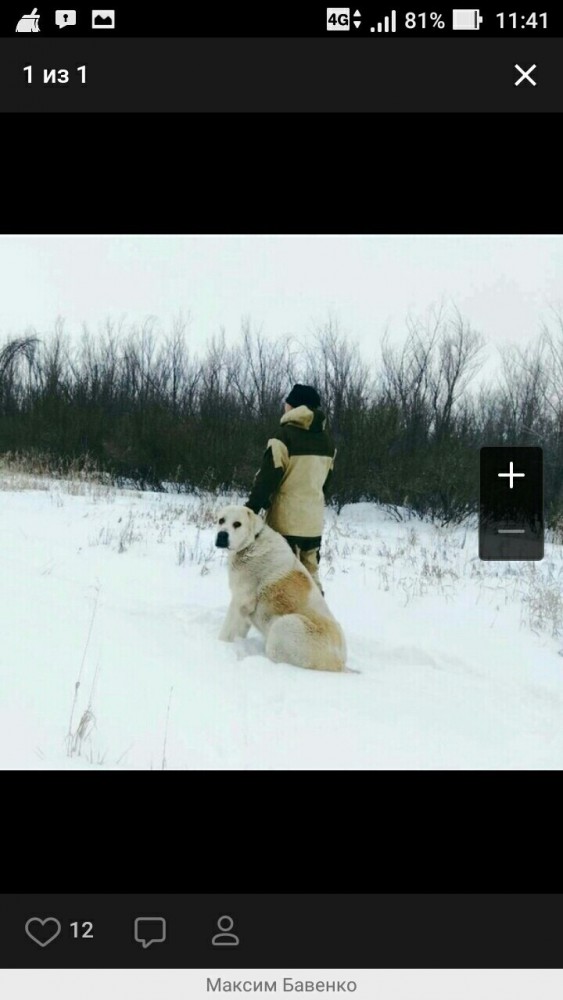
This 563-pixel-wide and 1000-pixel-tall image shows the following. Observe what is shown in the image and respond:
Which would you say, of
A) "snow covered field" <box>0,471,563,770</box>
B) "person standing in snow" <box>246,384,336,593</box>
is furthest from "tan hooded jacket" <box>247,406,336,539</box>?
"snow covered field" <box>0,471,563,770</box>

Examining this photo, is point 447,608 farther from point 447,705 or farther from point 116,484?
point 116,484

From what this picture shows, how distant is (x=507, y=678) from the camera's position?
3.53 m

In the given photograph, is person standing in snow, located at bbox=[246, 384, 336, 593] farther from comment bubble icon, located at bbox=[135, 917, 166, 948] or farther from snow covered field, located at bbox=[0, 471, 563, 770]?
comment bubble icon, located at bbox=[135, 917, 166, 948]

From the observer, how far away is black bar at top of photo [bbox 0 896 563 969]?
150 centimetres

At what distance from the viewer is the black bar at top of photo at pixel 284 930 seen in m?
1.50

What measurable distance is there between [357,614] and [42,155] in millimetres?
3733
